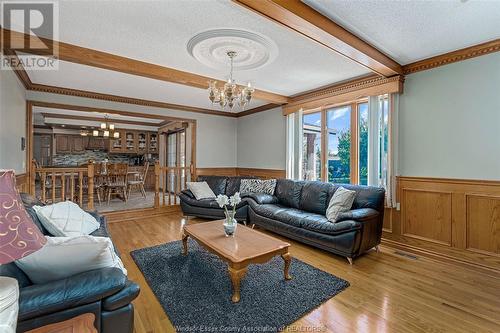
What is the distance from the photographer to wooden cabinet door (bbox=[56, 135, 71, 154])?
8.23m

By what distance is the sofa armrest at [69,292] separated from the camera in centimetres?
113

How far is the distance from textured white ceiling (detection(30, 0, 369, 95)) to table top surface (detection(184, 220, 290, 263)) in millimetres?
2214

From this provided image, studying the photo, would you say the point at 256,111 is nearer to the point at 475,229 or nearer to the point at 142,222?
the point at 142,222

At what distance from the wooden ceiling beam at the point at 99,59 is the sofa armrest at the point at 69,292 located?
267 centimetres

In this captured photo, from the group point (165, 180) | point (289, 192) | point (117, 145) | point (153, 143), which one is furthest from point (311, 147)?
point (117, 145)

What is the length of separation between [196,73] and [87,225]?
2548mm

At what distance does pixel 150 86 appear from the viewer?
14.2ft

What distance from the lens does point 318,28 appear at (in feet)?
7.29

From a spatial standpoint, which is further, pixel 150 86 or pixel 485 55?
pixel 150 86

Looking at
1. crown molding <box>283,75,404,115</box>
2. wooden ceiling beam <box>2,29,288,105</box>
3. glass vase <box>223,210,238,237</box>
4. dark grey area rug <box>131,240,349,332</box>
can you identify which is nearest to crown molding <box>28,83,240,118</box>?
wooden ceiling beam <box>2,29,288,105</box>

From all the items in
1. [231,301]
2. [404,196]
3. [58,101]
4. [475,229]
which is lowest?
[231,301]

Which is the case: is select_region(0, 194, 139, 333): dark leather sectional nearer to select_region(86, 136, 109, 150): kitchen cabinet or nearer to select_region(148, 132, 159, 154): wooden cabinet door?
select_region(148, 132, 159, 154): wooden cabinet door

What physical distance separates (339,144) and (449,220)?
201 centimetres

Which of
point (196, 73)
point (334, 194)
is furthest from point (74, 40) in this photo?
point (334, 194)
